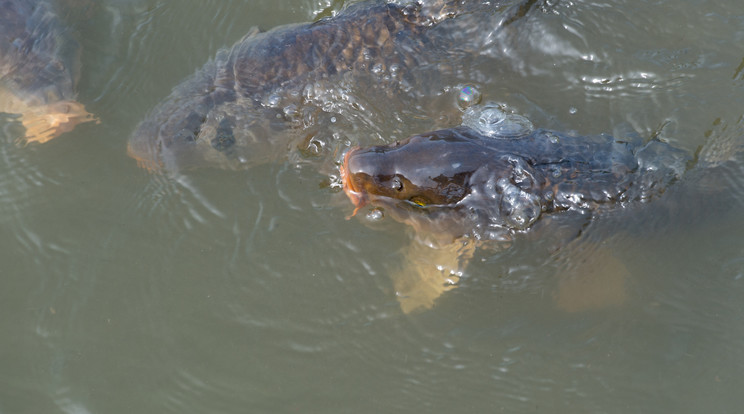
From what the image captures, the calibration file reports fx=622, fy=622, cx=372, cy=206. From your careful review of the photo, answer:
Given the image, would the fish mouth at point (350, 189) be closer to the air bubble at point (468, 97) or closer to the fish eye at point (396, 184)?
the fish eye at point (396, 184)

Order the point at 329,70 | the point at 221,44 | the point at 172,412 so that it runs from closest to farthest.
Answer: the point at 172,412
the point at 329,70
the point at 221,44

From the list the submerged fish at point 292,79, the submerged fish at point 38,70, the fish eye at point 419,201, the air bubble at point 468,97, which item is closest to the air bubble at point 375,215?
the fish eye at point 419,201

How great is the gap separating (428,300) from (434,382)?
22.1 inches

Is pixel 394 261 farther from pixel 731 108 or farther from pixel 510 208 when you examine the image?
pixel 731 108

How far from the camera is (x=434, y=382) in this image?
160 inches

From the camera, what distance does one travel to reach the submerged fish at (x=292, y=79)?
15.7 feet

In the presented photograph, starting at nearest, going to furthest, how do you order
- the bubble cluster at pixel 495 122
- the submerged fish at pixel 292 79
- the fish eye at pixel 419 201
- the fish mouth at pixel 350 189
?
the fish eye at pixel 419 201
the fish mouth at pixel 350 189
the bubble cluster at pixel 495 122
the submerged fish at pixel 292 79

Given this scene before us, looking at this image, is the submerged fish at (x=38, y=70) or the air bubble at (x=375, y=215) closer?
the air bubble at (x=375, y=215)

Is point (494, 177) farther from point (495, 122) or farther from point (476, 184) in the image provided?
point (495, 122)

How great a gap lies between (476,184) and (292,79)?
1.76 m

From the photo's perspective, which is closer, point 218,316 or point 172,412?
point 172,412

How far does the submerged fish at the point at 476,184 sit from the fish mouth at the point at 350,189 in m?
0.01

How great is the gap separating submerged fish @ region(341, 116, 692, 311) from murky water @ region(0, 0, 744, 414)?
139 mm

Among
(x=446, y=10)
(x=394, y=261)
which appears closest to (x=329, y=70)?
(x=446, y=10)
